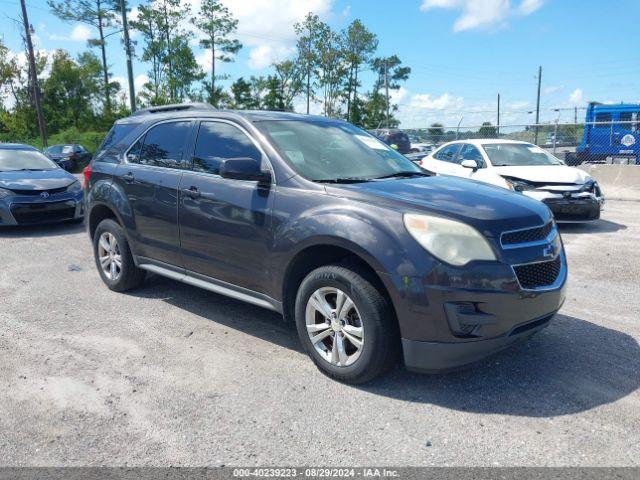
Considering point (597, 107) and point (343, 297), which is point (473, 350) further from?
point (597, 107)

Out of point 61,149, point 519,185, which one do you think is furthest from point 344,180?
point 61,149

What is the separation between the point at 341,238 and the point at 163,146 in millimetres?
2410

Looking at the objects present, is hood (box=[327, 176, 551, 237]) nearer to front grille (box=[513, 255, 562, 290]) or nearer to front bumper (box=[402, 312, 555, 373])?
front grille (box=[513, 255, 562, 290])

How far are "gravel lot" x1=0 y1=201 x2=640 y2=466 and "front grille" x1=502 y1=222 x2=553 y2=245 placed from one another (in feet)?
3.06

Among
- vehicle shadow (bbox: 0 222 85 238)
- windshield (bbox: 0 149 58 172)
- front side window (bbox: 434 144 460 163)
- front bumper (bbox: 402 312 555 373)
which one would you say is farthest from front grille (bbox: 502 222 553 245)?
windshield (bbox: 0 149 58 172)

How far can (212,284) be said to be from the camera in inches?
173

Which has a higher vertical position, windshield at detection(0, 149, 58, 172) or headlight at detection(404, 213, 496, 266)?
windshield at detection(0, 149, 58, 172)

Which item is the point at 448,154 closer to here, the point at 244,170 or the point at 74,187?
the point at 74,187

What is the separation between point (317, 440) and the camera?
2844 millimetres

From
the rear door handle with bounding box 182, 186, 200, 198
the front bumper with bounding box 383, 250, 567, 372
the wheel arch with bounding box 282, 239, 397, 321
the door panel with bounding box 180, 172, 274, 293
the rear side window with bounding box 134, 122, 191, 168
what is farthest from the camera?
the rear side window with bounding box 134, 122, 191, 168

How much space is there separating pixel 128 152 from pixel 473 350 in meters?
3.91

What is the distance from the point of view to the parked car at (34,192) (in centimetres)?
882

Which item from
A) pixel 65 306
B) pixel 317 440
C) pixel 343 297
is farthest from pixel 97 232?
pixel 317 440

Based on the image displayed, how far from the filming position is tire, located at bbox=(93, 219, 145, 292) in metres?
5.34
